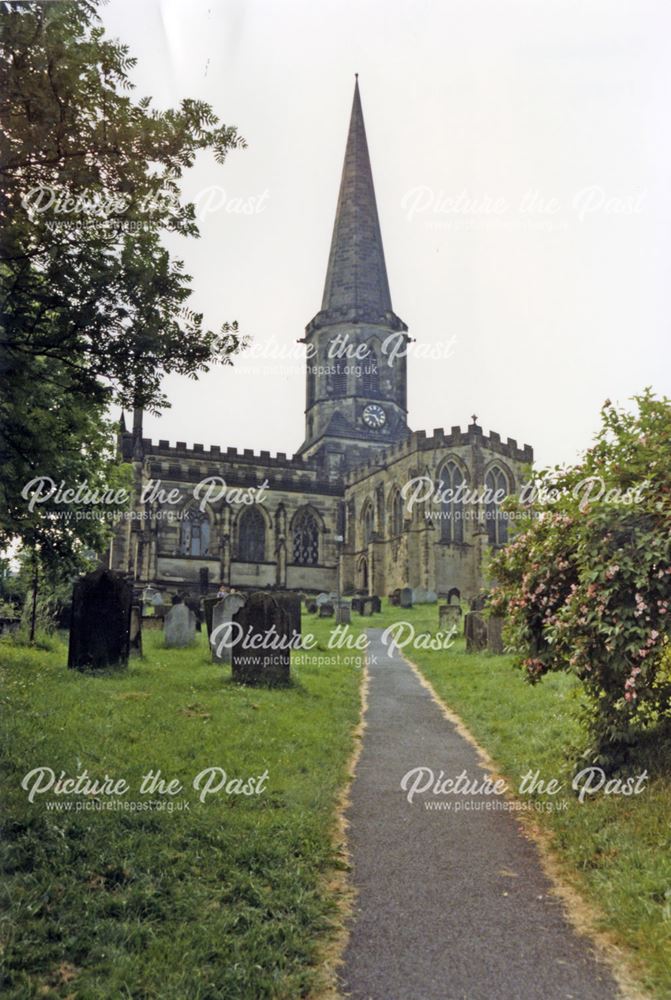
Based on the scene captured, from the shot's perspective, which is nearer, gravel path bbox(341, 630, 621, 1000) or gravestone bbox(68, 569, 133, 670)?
gravel path bbox(341, 630, 621, 1000)

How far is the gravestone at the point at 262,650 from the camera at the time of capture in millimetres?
10531

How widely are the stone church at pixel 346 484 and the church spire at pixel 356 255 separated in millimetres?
99

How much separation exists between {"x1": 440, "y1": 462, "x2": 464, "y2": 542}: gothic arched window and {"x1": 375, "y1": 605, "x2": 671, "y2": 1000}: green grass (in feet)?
90.0

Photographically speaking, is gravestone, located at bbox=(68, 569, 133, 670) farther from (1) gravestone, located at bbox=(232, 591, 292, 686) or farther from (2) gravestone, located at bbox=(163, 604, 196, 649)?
(2) gravestone, located at bbox=(163, 604, 196, 649)

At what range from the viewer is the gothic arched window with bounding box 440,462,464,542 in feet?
122

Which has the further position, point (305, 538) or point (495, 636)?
point (305, 538)

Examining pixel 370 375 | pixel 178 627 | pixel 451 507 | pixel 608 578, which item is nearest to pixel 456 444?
pixel 451 507

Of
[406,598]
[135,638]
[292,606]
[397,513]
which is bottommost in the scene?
[135,638]

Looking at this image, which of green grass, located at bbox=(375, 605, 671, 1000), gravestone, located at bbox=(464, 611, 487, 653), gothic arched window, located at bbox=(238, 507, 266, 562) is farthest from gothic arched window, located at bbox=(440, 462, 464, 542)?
green grass, located at bbox=(375, 605, 671, 1000)

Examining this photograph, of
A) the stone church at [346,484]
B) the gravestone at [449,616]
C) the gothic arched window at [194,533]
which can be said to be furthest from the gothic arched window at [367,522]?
the gravestone at [449,616]

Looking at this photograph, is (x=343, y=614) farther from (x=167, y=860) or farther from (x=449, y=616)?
(x=167, y=860)

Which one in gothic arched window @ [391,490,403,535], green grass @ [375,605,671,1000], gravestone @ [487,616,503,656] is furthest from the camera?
gothic arched window @ [391,490,403,535]

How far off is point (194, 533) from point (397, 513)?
1150cm

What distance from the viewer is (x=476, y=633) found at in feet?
50.6
